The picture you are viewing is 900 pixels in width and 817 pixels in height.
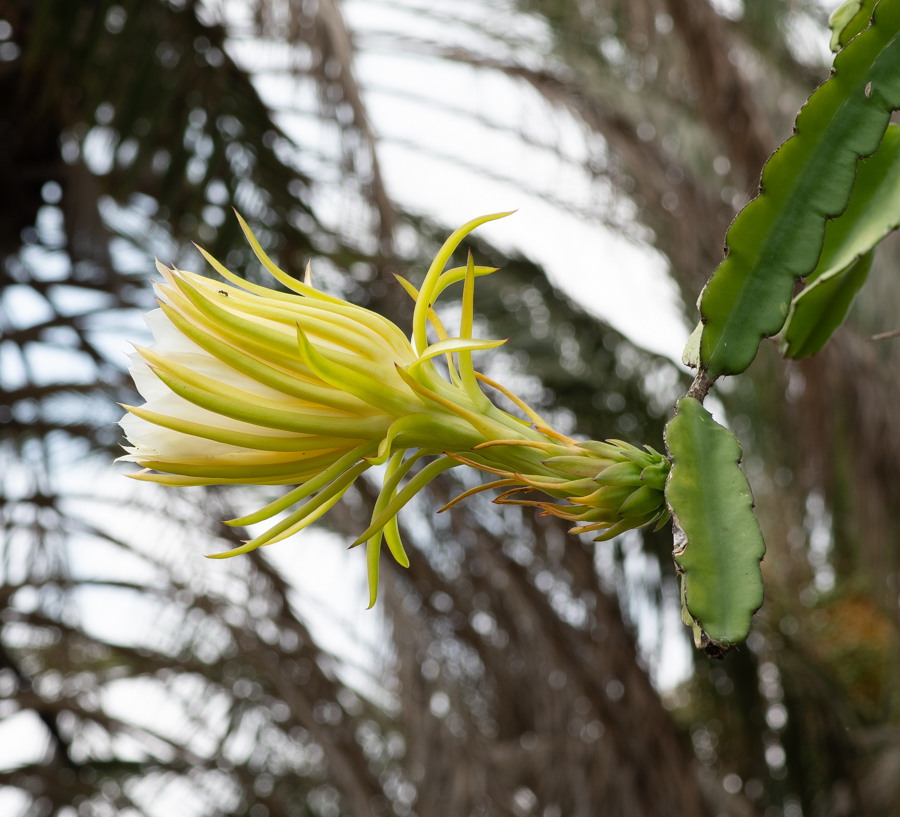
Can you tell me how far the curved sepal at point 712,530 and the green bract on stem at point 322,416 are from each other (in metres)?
0.03

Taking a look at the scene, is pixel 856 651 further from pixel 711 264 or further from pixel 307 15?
pixel 307 15

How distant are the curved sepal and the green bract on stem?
33 mm

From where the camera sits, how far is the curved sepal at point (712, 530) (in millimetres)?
399

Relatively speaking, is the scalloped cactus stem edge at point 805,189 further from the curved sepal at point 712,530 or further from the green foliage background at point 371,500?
the green foliage background at point 371,500

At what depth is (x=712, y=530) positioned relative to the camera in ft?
1.42

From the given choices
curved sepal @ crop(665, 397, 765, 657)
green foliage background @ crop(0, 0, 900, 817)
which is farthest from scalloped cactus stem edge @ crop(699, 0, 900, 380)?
green foliage background @ crop(0, 0, 900, 817)

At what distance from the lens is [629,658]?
90.3 inches

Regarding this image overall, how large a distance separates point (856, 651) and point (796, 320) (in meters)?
5.20

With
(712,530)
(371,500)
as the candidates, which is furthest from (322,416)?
(371,500)

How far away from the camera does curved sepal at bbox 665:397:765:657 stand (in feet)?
1.31

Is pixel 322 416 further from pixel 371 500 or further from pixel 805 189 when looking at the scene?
pixel 371 500

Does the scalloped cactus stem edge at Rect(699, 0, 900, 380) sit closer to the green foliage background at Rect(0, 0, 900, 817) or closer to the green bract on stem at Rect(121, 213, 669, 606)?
the green bract on stem at Rect(121, 213, 669, 606)

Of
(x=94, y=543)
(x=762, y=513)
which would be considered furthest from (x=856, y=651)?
(x=94, y=543)

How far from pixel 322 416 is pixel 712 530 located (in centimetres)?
21
